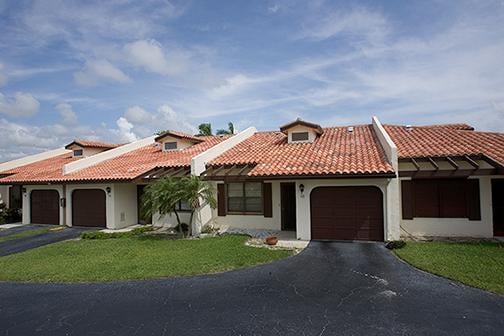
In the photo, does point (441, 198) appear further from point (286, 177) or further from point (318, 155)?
point (286, 177)

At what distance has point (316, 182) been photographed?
14836 mm

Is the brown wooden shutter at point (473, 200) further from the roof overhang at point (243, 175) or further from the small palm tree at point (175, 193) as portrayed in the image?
the small palm tree at point (175, 193)

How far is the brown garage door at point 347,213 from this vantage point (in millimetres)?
14203

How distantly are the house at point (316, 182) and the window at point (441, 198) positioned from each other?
1.7 inches

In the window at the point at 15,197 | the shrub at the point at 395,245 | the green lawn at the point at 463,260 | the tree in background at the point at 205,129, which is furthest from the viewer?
the tree in background at the point at 205,129

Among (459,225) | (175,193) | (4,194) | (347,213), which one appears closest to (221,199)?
(175,193)

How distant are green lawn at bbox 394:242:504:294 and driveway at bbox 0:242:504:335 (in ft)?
1.85

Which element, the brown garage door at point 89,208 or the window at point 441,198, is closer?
the window at point 441,198

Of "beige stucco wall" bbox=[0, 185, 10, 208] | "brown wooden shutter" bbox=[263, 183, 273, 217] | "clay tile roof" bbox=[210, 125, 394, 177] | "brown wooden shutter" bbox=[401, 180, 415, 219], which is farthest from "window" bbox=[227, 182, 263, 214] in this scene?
"beige stucco wall" bbox=[0, 185, 10, 208]

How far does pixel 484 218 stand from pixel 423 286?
26.3ft

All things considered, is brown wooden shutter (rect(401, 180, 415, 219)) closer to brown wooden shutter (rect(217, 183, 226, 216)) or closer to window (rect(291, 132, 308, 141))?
window (rect(291, 132, 308, 141))

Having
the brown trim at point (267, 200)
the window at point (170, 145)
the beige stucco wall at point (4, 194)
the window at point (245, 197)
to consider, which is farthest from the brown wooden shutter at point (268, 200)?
the beige stucco wall at point (4, 194)

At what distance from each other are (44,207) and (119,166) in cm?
595

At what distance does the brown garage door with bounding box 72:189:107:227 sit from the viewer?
19938 mm
